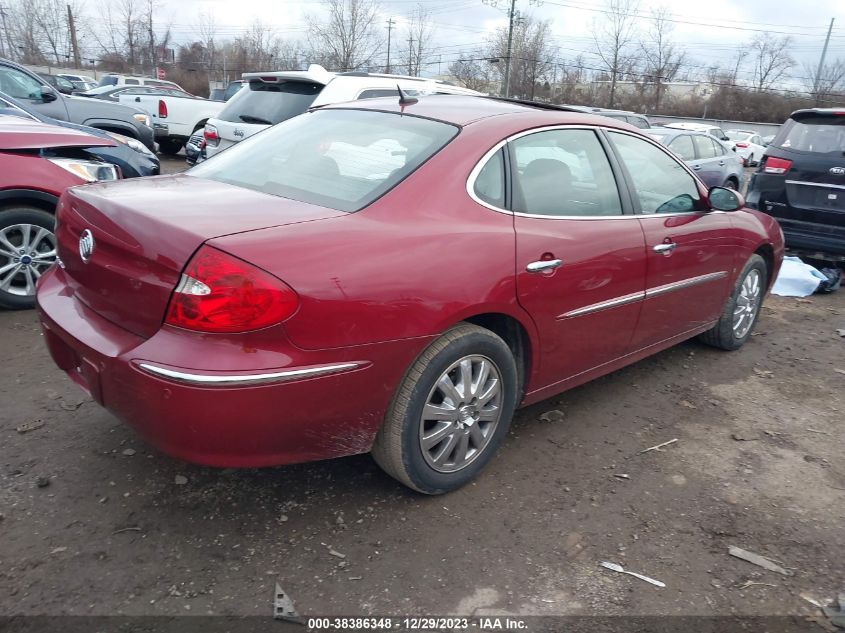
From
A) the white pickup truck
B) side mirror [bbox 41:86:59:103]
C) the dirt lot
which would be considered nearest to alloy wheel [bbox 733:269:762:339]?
the dirt lot

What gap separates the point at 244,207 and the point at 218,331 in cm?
60

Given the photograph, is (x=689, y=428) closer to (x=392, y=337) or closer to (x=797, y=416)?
(x=797, y=416)

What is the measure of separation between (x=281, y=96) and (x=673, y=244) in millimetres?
5004

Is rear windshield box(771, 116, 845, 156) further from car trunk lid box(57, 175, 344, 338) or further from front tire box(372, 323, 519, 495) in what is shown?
car trunk lid box(57, 175, 344, 338)

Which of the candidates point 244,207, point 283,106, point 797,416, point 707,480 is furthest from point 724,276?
point 283,106

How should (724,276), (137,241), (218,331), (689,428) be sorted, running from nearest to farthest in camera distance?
1. (218,331)
2. (137,241)
3. (689,428)
4. (724,276)

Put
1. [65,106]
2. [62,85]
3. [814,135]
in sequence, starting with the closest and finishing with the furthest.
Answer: [814,135] < [65,106] < [62,85]

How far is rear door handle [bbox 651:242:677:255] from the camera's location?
3725 mm

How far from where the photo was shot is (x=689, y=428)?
12.6 ft

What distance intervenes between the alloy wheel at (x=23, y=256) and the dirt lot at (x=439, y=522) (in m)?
1.16

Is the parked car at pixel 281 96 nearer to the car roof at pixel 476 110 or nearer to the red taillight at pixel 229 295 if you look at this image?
the car roof at pixel 476 110

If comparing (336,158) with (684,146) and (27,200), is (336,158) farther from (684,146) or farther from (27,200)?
(684,146)

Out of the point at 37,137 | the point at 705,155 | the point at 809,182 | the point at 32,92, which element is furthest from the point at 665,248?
the point at 705,155

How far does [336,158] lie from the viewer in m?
3.08
